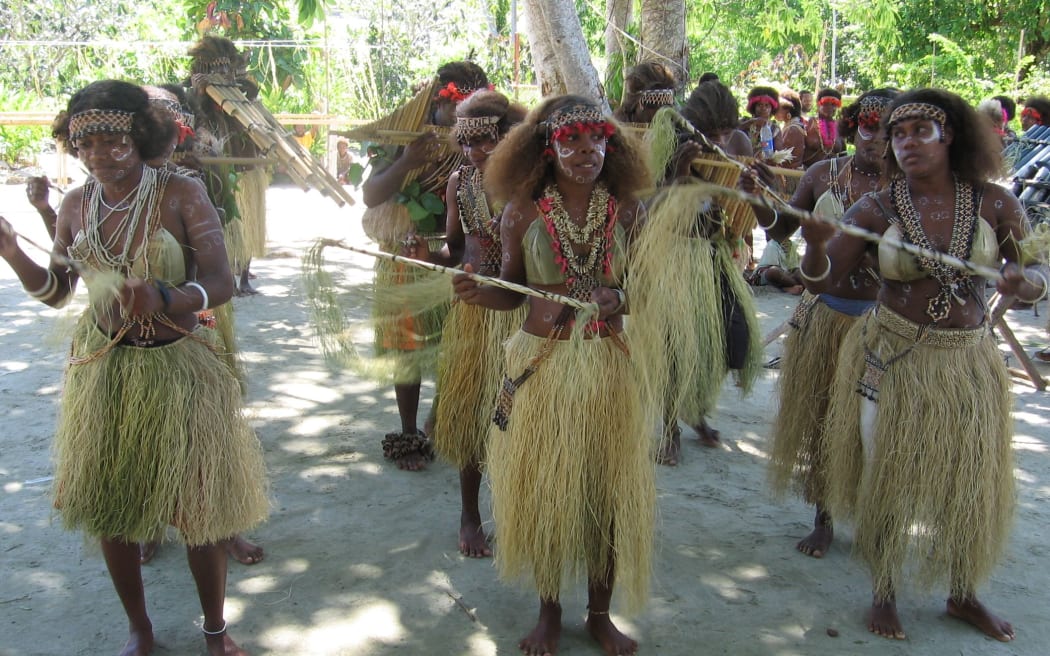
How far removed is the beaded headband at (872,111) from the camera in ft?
11.5

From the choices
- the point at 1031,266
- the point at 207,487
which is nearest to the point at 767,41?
the point at 1031,266

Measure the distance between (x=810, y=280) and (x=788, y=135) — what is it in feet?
20.0

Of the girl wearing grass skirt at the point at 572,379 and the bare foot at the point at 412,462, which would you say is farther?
the bare foot at the point at 412,462

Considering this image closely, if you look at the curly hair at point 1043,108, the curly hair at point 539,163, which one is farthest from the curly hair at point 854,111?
the curly hair at point 1043,108

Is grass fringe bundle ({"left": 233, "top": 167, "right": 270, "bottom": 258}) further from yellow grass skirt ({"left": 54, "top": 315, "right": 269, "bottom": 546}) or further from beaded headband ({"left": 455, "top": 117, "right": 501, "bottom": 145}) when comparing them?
yellow grass skirt ({"left": 54, "top": 315, "right": 269, "bottom": 546})

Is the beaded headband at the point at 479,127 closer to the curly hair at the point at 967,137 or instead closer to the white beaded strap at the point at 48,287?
the curly hair at the point at 967,137

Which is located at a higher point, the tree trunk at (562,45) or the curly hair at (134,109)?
the tree trunk at (562,45)

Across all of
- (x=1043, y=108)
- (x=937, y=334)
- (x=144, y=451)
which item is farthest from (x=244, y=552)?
(x=1043, y=108)

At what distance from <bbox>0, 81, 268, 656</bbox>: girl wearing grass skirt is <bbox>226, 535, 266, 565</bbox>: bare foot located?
71 cm

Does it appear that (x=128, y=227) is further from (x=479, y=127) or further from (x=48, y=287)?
(x=479, y=127)

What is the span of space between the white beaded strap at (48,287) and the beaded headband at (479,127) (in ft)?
4.84

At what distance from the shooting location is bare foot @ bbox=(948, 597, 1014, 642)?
2965 mm

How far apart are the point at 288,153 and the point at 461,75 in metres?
0.85

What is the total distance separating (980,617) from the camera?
9.89 feet
